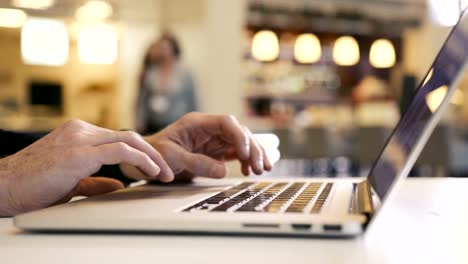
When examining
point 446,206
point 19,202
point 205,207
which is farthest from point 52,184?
point 446,206

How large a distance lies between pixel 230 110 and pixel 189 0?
1138mm

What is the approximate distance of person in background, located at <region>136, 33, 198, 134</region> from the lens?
16.6ft

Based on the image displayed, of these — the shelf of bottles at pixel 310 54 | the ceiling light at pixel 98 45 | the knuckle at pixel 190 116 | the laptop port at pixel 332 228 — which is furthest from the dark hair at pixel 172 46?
the laptop port at pixel 332 228

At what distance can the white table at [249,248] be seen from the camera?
15.6 inches

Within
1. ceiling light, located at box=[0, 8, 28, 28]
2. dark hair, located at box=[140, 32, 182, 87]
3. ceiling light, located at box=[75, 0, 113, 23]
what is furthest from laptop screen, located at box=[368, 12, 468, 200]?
ceiling light, located at box=[0, 8, 28, 28]

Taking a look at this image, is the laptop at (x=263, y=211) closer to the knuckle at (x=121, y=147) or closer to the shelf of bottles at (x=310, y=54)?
the knuckle at (x=121, y=147)

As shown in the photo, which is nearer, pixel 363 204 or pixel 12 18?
pixel 363 204

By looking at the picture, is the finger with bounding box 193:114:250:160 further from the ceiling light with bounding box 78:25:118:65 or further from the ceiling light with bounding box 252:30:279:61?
the ceiling light with bounding box 252:30:279:61

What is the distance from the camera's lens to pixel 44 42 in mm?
6660

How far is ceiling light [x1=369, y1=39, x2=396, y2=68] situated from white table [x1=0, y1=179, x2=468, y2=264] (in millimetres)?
7885

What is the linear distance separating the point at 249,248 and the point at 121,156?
0.75 feet

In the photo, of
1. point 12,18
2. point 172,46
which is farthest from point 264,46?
point 12,18

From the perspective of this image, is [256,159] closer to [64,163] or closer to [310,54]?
[64,163]

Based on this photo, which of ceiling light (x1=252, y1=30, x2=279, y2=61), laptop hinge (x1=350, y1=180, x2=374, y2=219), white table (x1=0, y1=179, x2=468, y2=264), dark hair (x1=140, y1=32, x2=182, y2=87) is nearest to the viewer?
white table (x1=0, y1=179, x2=468, y2=264)
